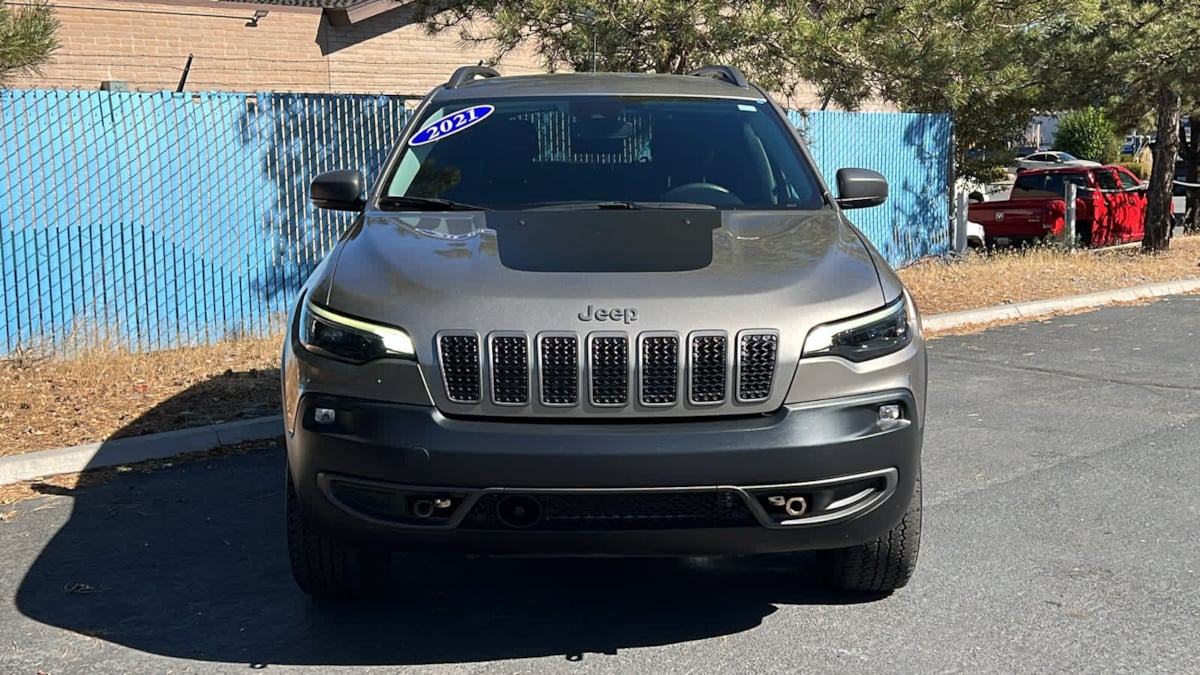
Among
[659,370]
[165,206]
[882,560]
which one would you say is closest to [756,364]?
[659,370]

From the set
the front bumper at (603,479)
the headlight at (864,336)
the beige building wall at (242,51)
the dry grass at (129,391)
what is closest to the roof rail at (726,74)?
the headlight at (864,336)

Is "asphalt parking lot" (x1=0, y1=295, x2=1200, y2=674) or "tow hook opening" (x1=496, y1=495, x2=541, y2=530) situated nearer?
"tow hook opening" (x1=496, y1=495, x2=541, y2=530)

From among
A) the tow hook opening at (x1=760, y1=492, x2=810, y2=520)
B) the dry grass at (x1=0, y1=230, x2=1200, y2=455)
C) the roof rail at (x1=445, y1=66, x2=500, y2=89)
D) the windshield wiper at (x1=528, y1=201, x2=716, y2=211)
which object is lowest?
the dry grass at (x1=0, y1=230, x2=1200, y2=455)

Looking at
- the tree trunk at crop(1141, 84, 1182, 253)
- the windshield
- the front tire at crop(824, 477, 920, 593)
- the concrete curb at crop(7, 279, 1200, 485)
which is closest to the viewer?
the front tire at crop(824, 477, 920, 593)

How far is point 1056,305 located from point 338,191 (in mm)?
9249

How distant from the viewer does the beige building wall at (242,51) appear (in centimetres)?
1952

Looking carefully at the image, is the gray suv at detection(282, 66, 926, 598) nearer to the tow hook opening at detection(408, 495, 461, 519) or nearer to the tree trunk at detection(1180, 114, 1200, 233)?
the tow hook opening at detection(408, 495, 461, 519)

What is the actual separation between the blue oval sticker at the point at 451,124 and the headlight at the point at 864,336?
212 cm

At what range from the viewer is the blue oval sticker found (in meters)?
5.38

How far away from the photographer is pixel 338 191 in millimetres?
5234

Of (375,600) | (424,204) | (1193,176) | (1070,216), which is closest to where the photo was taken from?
(375,600)

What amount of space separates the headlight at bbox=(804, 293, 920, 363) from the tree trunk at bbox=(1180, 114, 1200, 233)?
21.0m

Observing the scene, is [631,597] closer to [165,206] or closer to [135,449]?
[135,449]

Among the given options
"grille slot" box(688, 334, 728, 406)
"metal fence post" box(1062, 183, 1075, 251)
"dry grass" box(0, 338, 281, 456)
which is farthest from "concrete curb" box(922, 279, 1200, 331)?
"grille slot" box(688, 334, 728, 406)
